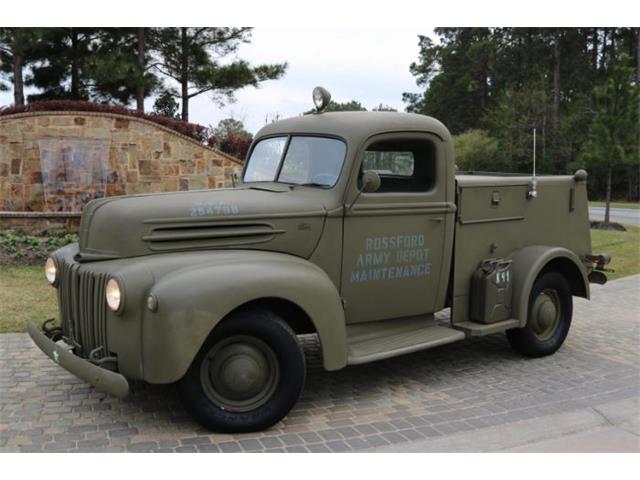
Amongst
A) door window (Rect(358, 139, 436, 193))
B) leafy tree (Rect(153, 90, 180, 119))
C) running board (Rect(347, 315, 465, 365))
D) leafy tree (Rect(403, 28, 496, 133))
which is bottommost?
running board (Rect(347, 315, 465, 365))

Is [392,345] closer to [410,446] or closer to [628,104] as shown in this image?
[410,446]

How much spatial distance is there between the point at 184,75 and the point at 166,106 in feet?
5.09

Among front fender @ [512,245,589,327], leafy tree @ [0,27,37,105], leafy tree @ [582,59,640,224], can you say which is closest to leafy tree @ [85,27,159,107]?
leafy tree @ [0,27,37,105]

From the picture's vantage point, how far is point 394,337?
5.27 metres

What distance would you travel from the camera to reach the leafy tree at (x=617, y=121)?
65.0 feet

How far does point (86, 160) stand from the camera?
507 inches

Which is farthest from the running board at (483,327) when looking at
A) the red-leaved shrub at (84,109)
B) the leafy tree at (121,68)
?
the leafy tree at (121,68)

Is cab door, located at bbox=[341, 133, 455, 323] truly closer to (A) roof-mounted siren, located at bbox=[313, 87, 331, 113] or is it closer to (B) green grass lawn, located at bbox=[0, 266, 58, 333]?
(A) roof-mounted siren, located at bbox=[313, 87, 331, 113]

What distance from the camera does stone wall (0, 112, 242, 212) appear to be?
12.6 m

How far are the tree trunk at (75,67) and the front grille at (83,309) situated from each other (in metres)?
14.2

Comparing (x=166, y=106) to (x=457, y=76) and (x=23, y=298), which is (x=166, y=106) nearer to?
(x=23, y=298)

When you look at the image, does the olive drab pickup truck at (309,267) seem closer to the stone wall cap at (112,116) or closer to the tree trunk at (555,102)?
the stone wall cap at (112,116)

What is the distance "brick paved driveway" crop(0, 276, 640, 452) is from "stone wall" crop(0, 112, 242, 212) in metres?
6.75

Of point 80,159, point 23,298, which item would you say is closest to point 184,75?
point 80,159
